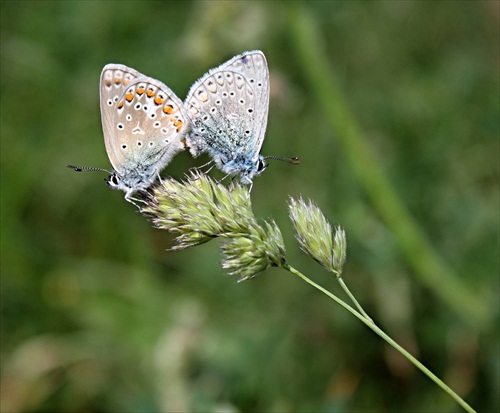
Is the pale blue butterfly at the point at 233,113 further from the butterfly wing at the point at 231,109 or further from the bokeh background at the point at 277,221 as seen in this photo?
the bokeh background at the point at 277,221

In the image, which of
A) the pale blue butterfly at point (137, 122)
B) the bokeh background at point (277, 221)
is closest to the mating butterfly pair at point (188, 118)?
the pale blue butterfly at point (137, 122)

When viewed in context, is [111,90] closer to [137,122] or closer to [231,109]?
[137,122]

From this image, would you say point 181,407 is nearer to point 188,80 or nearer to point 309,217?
point 309,217

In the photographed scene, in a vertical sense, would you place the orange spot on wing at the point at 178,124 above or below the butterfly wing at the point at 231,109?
below

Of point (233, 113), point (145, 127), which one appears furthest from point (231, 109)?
point (145, 127)

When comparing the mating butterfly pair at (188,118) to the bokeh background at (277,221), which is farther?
the bokeh background at (277,221)

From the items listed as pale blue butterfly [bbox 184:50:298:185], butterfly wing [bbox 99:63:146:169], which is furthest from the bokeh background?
butterfly wing [bbox 99:63:146:169]
